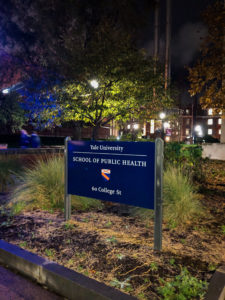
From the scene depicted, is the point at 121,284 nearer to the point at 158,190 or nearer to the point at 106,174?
the point at 158,190

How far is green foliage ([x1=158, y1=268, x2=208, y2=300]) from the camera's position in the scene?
8.97 ft

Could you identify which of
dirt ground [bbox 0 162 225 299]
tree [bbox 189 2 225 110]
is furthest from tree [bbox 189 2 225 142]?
dirt ground [bbox 0 162 225 299]

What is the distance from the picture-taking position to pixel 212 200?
6.45 metres

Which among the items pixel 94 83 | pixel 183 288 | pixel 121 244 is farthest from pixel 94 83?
pixel 183 288

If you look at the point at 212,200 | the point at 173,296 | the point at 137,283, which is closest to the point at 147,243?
the point at 137,283

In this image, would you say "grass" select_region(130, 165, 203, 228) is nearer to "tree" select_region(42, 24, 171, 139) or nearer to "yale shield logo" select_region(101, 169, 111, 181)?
"yale shield logo" select_region(101, 169, 111, 181)

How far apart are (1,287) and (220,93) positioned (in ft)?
31.5

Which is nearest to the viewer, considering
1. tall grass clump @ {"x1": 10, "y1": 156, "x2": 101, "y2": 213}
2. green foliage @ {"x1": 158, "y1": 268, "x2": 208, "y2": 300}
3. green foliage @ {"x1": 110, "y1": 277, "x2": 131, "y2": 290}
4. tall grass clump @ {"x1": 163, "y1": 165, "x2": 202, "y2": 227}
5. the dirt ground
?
green foliage @ {"x1": 158, "y1": 268, "x2": 208, "y2": 300}

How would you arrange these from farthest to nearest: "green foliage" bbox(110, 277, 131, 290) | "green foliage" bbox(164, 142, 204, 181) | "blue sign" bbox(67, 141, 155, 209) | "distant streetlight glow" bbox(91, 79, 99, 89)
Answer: "distant streetlight glow" bbox(91, 79, 99, 89), "green foliage" bbox(164, 142, 204, 181), "blue sign" bbox(67, 141, 155, 209), "green foliage" bbox(110, 277, 131, 290)

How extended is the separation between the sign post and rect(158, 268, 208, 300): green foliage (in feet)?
2.62

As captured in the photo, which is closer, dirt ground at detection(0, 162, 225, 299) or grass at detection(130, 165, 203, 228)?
dirt ground at detection(0, 162, 225, 299)

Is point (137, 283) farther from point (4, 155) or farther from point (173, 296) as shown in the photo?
point (4, 155)

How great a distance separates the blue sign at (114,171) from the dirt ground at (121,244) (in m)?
0.57

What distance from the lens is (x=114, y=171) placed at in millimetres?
4266
